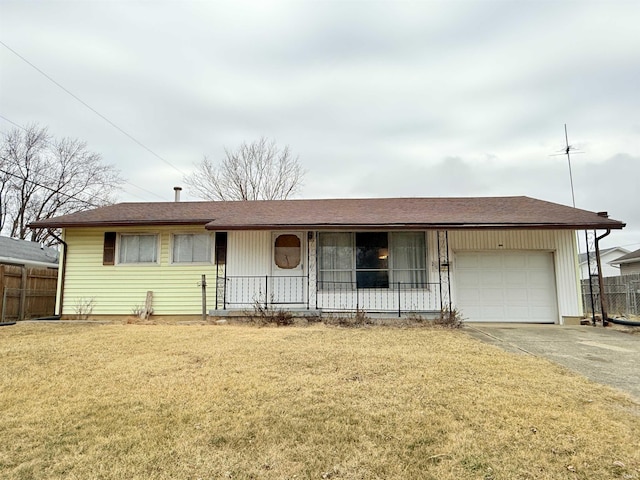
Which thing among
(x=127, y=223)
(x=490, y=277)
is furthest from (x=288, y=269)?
(x=490, y=277)

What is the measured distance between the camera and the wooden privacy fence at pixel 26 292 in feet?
37.2

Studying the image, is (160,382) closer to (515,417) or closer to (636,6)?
(515,417)

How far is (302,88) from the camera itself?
14031 mm

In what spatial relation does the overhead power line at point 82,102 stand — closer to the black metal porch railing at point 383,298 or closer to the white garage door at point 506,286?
the black metal porch railing at point 383,298

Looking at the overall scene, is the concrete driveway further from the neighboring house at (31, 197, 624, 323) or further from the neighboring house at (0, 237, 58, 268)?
the neighboring house at (0, 237, 58, 268)

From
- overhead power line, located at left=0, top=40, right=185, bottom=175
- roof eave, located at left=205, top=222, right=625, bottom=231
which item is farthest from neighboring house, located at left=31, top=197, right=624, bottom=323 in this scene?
overhead power line, located at left=0, top=40, right=185, bottom=175

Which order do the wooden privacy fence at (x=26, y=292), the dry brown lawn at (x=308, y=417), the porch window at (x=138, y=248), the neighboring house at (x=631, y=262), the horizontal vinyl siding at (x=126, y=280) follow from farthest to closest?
the neighboring house at (x=631, y=262) → the wooden privacy fence at (x=26, y=292) → the porch window at (x=138, y=248) → the horizontal vinyl siding at (x=126, y=280) → the dry brown lawn at (x=308, y=417)

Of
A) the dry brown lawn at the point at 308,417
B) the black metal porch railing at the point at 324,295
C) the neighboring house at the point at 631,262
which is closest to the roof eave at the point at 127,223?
the black metal porch railing at the point at 324,295

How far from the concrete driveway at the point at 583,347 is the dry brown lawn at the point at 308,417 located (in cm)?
45

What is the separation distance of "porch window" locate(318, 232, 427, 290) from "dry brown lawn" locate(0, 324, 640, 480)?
4.15 m

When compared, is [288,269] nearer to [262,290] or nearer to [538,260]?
[262,290]

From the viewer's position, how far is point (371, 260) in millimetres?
9953

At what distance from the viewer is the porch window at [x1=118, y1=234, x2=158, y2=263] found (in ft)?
35.1

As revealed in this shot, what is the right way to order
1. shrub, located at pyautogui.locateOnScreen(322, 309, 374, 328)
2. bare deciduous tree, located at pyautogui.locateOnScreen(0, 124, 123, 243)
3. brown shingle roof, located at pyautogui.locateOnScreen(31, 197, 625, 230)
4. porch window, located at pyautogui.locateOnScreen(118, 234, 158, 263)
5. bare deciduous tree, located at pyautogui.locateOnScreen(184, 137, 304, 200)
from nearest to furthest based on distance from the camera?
shrub, located at pyautogui.locateOnScreen(322, 309, 374, 328) < brown shingle roof, located at pyautogui.locateOnScreen(31, 197, 625, 230) < porch window, located at pyautogui.locateOnScreen(118, 234, 158, 263) < bare deciduous tree, located at pyautogui.locateOnScreen(0, 124, 123, 243) < bare deciduous tree, located at pyautogui.locateOnScreen(184, 137, 304, 200)
